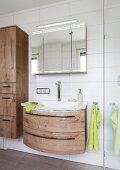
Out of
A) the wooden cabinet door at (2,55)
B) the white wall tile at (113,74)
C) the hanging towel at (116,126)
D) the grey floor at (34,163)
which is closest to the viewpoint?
the hanging towel at (116,126)

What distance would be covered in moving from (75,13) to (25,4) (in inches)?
31.2

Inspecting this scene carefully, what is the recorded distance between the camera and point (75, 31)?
6.72 ft

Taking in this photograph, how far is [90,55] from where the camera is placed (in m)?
2.04

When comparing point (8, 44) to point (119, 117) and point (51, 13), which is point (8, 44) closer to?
point (51, 13)

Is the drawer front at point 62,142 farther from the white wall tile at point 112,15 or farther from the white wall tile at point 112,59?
the white wall tile at point 112,15

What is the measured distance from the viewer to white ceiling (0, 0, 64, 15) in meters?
2.18

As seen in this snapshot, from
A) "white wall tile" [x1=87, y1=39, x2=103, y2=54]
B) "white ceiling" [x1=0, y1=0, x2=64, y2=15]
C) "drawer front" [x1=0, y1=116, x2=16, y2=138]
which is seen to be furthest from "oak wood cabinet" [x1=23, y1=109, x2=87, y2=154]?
"white ceiling" [x1=0, y1=0, x2=64, y2=15]

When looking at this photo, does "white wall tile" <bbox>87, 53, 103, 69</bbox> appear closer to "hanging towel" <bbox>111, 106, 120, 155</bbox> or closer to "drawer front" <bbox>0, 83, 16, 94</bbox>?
"hanging towel" <bbox>111, 106, 120, 155</bbox>

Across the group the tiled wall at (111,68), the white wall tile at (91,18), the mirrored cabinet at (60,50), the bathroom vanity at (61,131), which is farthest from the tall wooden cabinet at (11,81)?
the tiled wall at (111,68)

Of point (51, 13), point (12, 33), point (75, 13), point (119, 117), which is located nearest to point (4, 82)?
point (12, 33)

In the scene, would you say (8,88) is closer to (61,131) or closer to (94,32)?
(61,131)

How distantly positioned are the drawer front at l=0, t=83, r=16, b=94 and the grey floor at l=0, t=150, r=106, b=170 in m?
0.98

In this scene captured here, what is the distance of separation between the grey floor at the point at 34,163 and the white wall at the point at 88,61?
103mm

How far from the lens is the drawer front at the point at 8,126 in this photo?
2.08 metres
